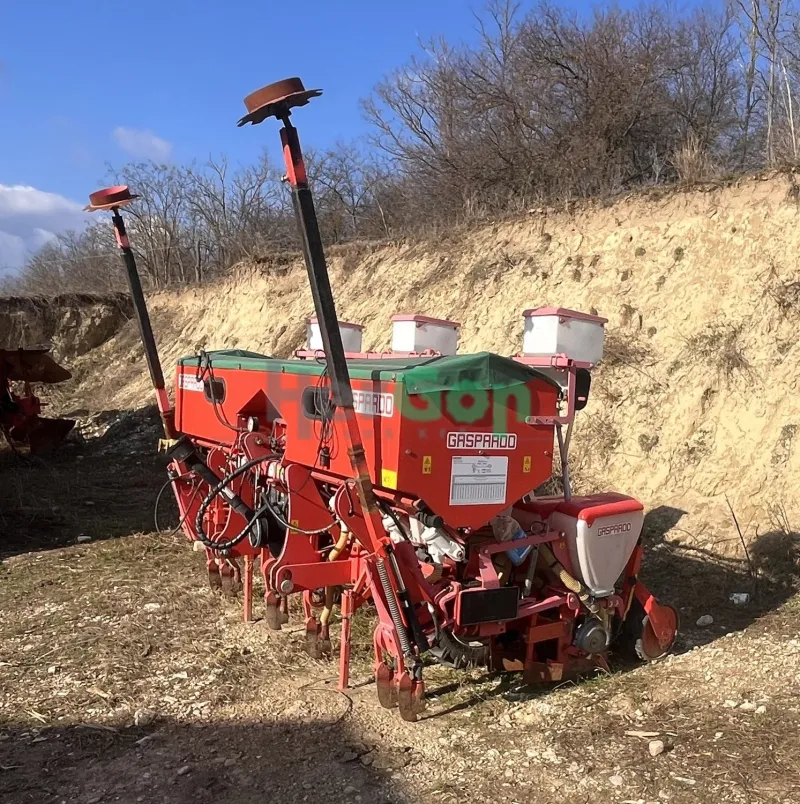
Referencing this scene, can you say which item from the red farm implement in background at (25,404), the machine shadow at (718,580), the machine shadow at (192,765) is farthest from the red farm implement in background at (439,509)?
the red farm implement in background at (25,404)

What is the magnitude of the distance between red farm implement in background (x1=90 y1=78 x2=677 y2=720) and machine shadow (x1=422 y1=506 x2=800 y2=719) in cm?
29

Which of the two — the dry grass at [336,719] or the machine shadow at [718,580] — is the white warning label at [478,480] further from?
the machine shadow at [718,580]

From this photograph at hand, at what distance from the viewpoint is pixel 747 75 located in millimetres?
14945

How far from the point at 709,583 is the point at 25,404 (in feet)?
34.5

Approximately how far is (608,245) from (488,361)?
21.1 feet

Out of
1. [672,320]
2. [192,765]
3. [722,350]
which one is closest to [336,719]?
[192,765]

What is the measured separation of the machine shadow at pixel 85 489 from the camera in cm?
812

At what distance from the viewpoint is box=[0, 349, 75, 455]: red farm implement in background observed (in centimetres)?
1217

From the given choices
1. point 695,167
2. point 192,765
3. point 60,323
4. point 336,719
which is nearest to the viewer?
point 192,765

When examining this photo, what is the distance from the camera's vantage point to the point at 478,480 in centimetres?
401

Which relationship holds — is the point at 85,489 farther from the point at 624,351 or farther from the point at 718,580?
the point at 718,580

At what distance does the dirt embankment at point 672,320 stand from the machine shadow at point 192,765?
4.01 meters

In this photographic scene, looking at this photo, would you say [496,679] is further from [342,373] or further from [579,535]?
[342,373]

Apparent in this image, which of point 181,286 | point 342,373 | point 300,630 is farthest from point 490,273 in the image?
A: point 181,286
